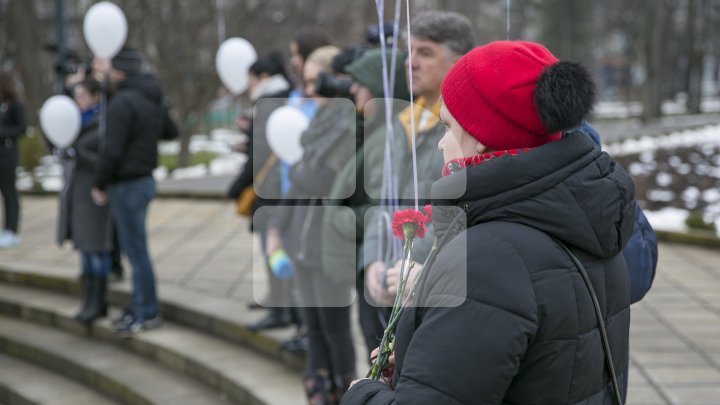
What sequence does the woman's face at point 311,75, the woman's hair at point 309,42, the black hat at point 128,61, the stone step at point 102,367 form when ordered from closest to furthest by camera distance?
1. the woman's face at point 311,75
2. the woman's hair at point 309,42
3. the stone step at point 102,367
4. the black hat at point 128,61

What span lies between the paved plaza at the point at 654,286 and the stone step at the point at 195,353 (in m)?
0.41

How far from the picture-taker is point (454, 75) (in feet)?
5.93

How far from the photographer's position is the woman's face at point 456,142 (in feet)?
5.88

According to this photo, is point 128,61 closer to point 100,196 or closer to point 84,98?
point 84,98

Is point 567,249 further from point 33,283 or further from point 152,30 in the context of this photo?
point 152,30

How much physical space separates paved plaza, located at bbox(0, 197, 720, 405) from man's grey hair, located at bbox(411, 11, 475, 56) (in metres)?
2.08

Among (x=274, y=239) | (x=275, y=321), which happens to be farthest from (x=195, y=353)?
(x=274, y=239)

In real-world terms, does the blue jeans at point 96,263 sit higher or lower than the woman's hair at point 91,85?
lower

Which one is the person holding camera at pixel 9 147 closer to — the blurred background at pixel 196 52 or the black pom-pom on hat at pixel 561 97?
the blurred background at pixel 196 52

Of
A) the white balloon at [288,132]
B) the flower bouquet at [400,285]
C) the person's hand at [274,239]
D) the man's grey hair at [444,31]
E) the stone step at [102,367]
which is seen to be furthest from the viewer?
the stone step at [102,367]

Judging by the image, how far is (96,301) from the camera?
6.45m

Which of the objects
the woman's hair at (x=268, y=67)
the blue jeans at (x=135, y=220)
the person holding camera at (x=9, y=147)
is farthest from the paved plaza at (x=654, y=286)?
the woman's hair at (x=268, y=67)

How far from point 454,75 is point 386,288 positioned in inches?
51.9

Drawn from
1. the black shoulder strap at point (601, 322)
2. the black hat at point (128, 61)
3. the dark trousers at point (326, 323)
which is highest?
the black hat at point (128, 61)
